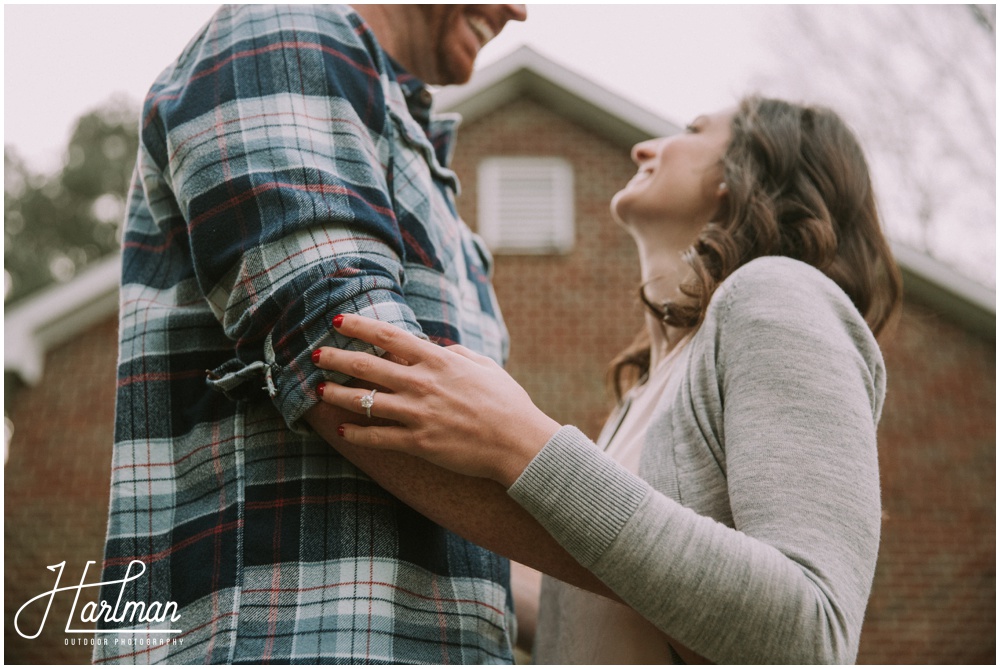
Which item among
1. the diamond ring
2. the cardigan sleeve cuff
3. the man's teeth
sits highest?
the man's teeth

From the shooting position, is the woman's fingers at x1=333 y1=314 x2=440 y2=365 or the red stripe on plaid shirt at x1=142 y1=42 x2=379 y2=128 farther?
the red stripe on plaid shirt at x1=142 y1=42 x2=379 y2=128

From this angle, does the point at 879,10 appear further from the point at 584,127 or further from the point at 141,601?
the point at 141,601

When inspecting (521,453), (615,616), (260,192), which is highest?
(260,192)

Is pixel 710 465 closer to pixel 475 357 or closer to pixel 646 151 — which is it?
pixel 475 357

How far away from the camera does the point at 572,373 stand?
789 cm

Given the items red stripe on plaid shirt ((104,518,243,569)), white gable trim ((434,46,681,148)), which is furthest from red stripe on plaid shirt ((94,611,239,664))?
white gable trim ((434,46,681,148))

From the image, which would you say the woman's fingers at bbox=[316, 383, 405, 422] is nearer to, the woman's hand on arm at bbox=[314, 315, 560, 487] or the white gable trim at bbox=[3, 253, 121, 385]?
the woman's hand on arm at bbox=[314, 315, 560, 487]

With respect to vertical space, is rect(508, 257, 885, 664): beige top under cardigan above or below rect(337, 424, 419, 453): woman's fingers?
below

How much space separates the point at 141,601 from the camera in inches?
46.8

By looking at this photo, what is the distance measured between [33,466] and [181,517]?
7576mm

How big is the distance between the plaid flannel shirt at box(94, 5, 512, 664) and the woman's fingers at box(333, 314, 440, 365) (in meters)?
0.03

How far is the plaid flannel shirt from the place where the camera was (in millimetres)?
1093

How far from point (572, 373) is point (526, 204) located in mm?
1961

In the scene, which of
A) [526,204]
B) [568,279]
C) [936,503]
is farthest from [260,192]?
[936,503]
